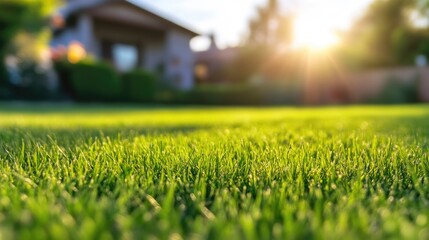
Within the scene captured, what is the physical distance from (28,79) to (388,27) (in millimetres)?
23326

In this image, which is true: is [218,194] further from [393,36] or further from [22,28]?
[393,36]

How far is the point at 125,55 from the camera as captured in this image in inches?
889

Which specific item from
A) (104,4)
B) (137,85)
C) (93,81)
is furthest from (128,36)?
(93,81)

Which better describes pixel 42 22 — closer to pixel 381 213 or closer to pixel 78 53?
pixel 78 53

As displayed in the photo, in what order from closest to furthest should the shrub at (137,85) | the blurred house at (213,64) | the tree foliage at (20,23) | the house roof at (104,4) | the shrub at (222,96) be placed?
the tree foliage at (20,23), the shrub at (137,85), the shrub at (222,96), the house roof at (104,4), the blurred house at (213,64)

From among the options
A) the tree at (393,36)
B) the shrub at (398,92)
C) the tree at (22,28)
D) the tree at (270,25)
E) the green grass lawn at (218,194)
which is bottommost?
the green grass lawn at (218,194)

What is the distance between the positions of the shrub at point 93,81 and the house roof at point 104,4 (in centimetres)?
508

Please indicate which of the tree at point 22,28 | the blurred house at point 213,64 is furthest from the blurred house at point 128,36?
the blurred house at point 213,64

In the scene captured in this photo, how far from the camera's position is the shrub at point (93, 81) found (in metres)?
14.0

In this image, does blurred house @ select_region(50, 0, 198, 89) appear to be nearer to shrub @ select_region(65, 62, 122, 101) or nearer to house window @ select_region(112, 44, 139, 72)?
house window @ select_region(112, 44, 139, 72)

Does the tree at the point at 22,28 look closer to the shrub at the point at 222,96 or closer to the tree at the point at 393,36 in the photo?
the shrub at the point at 222,96

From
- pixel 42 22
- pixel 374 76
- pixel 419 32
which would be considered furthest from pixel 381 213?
pixel 419 32

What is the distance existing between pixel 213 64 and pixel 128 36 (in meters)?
11.1

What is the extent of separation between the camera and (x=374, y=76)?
789 inches
